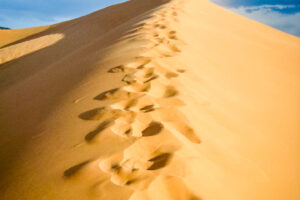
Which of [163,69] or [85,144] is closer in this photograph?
[85,144]

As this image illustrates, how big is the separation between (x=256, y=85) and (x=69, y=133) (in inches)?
103

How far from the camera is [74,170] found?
1.16 m

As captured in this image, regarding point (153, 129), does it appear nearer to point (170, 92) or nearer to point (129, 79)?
point (170, 92)

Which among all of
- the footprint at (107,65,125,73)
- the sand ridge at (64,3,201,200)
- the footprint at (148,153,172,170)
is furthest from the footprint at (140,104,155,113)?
the footprint at (107,65,125,73)

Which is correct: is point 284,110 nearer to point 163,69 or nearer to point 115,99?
point 163,69

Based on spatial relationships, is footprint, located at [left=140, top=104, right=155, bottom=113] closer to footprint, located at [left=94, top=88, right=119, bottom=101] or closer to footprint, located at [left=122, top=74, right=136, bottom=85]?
footprint, located at [left=94, top=88, right=119, bottom=101]

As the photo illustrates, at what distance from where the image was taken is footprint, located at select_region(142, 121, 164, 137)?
4.77 ft

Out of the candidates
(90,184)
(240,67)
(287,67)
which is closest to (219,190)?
(90,184)

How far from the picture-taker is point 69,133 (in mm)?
1512

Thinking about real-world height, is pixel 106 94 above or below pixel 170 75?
above

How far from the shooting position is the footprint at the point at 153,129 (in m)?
1.45

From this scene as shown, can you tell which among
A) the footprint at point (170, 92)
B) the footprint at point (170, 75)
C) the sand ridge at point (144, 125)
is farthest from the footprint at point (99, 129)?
the footprint at point (170, 75)

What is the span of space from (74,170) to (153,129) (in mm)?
555

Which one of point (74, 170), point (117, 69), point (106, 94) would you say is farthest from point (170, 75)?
point (74, 170)
